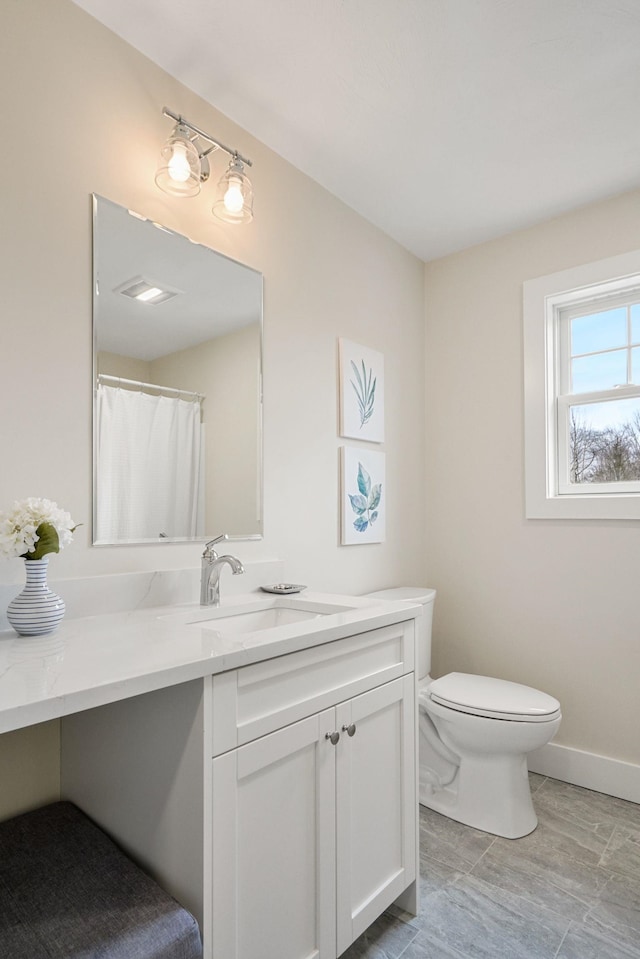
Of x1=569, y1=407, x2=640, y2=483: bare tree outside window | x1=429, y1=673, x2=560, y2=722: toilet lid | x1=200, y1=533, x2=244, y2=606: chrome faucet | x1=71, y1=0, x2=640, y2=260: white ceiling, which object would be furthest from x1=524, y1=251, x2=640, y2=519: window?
x1=200, y1=533, x2=244, y2=606: chrome faucet

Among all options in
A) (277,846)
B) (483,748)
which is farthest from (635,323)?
(277,846)

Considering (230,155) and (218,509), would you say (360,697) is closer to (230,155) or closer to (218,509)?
(218,509)

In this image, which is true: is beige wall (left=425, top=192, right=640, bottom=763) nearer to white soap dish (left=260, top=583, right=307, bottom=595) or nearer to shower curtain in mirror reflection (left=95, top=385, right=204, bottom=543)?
white soap dish (left=260, top=583, right=307, bottom=595)

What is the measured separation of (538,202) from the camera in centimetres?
233

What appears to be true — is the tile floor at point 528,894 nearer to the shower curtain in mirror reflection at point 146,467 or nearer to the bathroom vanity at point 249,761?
the bathroom vanity at point 249,761

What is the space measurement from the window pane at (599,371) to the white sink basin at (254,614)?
1.63 metres

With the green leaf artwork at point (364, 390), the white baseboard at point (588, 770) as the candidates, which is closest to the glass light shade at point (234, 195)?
the green leaf artwork at point (364, 390)

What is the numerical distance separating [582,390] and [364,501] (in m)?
1.11

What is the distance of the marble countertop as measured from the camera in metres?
0.79

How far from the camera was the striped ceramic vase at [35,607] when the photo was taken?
1134mm

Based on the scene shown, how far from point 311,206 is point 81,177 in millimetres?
989

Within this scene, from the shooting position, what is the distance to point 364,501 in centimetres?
237

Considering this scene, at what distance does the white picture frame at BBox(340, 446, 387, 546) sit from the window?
669mm

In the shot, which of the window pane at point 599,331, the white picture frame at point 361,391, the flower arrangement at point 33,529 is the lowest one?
the flower arrangement at point 33,529
